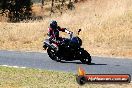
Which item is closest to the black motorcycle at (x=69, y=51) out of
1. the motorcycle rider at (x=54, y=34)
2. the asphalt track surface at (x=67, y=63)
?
the motorcycle rider at (x=54, y=34)

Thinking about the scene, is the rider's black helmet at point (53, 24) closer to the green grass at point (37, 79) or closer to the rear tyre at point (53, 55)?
the rear tyre at point (53, 55)

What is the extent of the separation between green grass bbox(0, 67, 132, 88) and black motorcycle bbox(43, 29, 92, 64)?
128 inches

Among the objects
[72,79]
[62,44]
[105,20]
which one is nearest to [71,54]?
[62,44]

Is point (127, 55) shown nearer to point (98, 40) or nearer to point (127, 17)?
point (98, 40)

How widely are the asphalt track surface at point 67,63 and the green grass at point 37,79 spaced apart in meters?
1.43

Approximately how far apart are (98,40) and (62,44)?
7.33 m

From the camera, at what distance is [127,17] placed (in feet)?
101

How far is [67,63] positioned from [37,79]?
508cm

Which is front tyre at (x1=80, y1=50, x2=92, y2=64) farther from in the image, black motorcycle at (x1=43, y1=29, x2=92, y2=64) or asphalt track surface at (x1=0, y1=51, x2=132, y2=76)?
asphalt track surface at (x1=0, y1=51, x2=132, y2=76)

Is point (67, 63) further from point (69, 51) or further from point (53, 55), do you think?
point (53, 55)

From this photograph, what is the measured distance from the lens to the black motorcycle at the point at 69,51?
63.2 feet

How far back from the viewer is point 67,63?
1956 centimetres

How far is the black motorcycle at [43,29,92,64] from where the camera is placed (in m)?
19.3

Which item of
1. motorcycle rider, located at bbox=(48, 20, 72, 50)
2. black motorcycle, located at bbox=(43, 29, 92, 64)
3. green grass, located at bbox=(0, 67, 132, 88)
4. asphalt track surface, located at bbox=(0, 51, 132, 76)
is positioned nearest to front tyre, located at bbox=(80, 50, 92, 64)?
black motorcycle, located at bbox=(43, 29, 92, 64)
